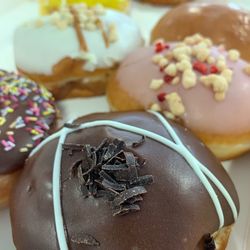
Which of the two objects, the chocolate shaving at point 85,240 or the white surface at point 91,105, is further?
the white surface at point 91,105

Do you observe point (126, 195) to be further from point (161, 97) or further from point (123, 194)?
point (161, 97)

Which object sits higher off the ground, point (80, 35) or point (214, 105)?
point (80, 35)

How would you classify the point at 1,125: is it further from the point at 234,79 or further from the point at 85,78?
the point at 234,79

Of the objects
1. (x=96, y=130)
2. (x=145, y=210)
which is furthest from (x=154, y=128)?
(x=145, y=210)

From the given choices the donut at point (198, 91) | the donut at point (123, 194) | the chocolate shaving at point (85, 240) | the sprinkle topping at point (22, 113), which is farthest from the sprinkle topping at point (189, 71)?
the chocolate shaving at point (85, 240)

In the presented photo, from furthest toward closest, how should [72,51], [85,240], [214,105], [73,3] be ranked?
1. [73,3]
2. [72,51]
3. [214,105]
4. [85,240]

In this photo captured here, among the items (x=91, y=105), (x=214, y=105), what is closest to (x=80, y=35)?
(x=91, y=105)

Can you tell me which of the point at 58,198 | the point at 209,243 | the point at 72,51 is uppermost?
the point at 72,51

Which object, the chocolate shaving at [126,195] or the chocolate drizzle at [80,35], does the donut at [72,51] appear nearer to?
the chocolate drizzle at [80,35]

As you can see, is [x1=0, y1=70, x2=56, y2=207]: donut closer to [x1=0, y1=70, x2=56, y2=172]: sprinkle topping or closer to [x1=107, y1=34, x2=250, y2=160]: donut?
[x1=0, y1=70, x2=56, y2=172]: sprinkle topping
